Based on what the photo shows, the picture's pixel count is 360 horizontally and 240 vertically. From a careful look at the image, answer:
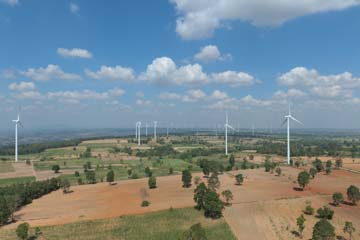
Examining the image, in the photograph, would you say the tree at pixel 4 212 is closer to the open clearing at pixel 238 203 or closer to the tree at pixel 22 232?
the open clearing at pixel 238 203

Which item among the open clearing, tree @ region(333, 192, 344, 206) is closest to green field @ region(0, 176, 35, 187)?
the open clearing

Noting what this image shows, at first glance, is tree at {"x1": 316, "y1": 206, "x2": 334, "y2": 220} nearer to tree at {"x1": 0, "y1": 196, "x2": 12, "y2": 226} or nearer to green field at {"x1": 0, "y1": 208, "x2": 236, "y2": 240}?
green field at {"x1": 0, "y1": 208, "x2": 236, "y2": 240}

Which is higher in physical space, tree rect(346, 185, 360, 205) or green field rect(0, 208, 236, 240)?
tree rect(346, 185, 360, 205)

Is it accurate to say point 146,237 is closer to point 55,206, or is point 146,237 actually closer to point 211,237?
point 211,237

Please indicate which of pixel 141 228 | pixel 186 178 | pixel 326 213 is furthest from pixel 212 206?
pixel 186 178

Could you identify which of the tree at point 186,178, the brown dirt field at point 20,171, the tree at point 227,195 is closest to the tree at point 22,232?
the tree at point 227,195

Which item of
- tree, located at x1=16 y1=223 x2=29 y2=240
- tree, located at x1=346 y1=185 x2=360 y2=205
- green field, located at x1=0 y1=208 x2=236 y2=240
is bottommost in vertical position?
green field, located at x1=0 y1=208 x2=236 y2=240

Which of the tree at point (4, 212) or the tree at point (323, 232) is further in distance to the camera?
the tree at point (4, 212)
